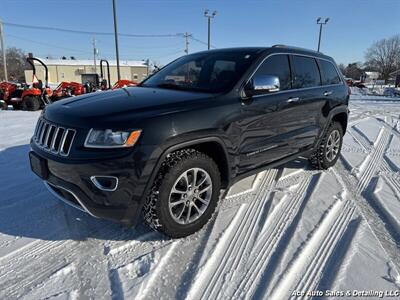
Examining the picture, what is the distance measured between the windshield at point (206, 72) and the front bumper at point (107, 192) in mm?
1287

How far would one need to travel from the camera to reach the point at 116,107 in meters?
2.72

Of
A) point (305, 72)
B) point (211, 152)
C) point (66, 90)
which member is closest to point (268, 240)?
point (211, 152)

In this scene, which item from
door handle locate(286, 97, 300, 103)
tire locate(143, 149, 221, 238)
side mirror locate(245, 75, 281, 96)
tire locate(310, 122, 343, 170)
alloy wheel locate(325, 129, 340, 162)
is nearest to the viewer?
tire locate(143, 149, 221, 238)

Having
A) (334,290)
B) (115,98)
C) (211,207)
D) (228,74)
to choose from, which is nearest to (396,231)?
(334,290)

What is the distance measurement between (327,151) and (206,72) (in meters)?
2.49

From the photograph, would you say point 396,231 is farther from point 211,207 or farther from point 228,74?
point 228,74

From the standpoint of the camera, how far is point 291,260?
2.62m

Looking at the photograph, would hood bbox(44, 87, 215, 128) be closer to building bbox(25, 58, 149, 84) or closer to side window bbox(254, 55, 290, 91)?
side window bbox(254, 55, 290, 91)

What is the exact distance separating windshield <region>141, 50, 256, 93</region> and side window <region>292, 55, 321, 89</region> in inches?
30.0

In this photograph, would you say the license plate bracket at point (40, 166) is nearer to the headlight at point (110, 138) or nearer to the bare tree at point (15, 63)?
the headlight at point (110, 138)

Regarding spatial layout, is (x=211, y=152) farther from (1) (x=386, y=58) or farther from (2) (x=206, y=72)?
(1) (x=386, y=58)

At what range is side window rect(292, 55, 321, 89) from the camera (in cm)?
409

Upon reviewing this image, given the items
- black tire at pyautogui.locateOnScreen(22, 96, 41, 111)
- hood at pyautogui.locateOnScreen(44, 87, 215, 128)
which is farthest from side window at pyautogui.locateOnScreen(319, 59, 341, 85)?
black tire at pyautogui.locateOnScreen(22, 96, 41, 111)

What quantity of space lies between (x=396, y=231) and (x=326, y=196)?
0.91 m
